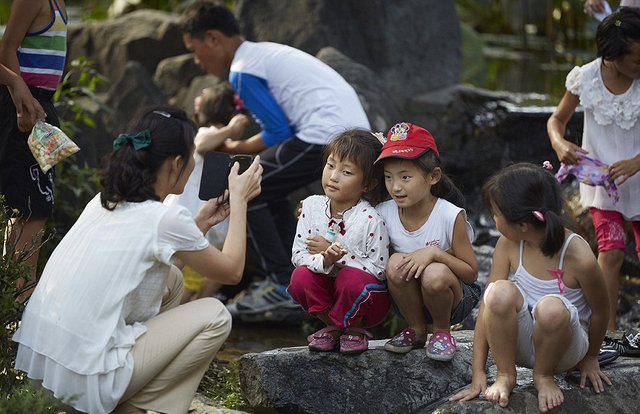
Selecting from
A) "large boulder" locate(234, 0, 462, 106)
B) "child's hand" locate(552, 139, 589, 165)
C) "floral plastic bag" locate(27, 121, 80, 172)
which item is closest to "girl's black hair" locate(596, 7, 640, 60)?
"child's hand" locate(552, 139, 589, 165)

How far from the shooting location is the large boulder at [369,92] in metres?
6.28

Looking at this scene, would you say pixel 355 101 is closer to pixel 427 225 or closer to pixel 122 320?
pixel 427 225

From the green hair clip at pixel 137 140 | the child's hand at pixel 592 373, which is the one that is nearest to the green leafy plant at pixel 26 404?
the green hair clip at pixel 137 140

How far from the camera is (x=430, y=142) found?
10.6ft

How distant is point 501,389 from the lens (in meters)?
2.86

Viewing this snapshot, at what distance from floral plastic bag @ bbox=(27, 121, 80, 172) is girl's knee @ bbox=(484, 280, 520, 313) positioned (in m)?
1.95

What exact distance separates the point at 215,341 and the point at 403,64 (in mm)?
5629

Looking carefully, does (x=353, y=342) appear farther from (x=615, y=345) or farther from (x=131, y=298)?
(x=615, y=345)

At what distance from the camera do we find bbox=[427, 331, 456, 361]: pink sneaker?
10.4 feet

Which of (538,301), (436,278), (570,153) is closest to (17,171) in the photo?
(436,278)

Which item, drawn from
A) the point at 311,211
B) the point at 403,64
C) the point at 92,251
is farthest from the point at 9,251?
the point at 403,64

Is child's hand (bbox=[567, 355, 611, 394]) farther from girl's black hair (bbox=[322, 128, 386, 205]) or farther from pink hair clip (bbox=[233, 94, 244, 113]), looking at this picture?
pink hair clip (bbox=[233, 94, 244, 113])

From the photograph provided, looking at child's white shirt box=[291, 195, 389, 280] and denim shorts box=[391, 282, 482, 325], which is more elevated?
child's white shirt box=[291, 195, 389, 280]

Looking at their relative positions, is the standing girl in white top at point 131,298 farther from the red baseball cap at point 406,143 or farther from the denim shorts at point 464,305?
the denim shorts at point 464,305
